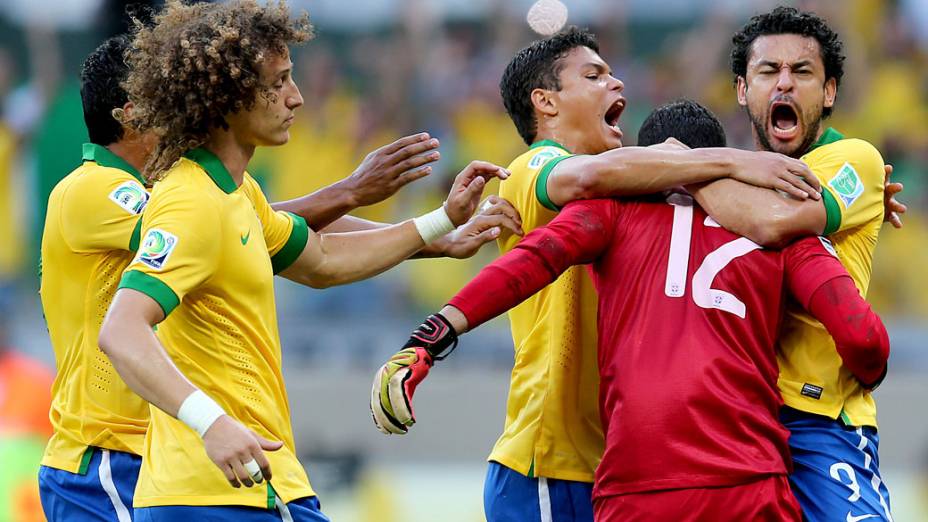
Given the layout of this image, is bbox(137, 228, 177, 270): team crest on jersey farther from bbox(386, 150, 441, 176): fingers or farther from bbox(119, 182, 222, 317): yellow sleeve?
bbox(386, 150, 441, 176): fingers

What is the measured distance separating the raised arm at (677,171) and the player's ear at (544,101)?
2.94 feet

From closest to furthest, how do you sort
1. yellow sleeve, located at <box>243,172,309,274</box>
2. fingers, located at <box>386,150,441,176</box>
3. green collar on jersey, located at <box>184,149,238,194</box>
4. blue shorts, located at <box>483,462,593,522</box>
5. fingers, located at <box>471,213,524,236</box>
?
green collar on jersey, located at <box>184,149,238,194</box> → yellow sleeve, located at <box>243,172,309,274</box> → blue shorts, located at <box>483,462,593,522</box> → fingers, located at <box>471,213,524,236</box> → fingers, located at <box>386,150,441,176</box>

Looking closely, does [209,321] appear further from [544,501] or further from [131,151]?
[544,501]

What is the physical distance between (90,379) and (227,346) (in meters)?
1.03

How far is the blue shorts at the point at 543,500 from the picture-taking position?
4840 millimetres

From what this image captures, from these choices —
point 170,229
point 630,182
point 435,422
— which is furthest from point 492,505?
point 435,422

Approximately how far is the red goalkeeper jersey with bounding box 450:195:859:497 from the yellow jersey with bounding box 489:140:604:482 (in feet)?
1.75

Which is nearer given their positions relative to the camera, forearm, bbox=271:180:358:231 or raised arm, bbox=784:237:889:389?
raised arm, bbox=784:237:889:389

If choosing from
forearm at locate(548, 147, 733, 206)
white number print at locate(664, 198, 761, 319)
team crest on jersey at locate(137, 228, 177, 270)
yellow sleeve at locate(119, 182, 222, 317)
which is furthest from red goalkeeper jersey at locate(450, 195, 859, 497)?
team crest on jersey at locate(137, 228, 177, 270)

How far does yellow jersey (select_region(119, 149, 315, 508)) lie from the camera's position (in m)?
3.99

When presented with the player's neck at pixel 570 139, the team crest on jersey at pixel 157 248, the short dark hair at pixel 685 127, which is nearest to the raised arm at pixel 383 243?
the player's neck at pixel 570 139

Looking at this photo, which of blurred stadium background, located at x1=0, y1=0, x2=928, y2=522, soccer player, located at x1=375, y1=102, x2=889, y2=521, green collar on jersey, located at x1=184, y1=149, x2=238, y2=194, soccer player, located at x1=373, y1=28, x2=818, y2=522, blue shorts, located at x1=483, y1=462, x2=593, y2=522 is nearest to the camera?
soccer player, located at x1=375, y1=102, x2=889, y2=521

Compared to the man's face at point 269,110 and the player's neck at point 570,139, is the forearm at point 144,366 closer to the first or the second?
the man's face at point 269,110

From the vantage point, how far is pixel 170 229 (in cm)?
400
